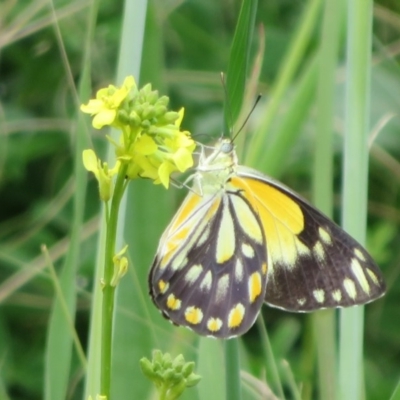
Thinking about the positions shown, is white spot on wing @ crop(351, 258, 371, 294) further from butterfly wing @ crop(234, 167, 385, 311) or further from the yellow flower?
the yellow flower

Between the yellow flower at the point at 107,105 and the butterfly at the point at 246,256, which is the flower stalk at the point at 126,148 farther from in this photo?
the butterfly at the point at 246,256

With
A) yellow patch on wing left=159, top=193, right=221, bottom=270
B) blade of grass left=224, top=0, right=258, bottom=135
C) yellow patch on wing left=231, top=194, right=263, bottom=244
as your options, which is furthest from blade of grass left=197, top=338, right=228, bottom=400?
blade of grass left=224, top=0, right=258, bottom=135

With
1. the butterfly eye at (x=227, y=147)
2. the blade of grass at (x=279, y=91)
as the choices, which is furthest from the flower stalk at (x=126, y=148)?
the blade of grass at (x=279, y=91)

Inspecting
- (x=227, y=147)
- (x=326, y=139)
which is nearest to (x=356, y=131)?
(x=326, y=139)

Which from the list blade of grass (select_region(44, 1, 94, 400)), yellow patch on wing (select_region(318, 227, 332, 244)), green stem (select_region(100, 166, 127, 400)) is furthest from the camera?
yellow patch on wing (select_region(318, 227, 332, 244))

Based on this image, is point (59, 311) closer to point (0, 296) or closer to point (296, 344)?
point (0, 296)

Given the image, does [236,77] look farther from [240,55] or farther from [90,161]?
[90,161]

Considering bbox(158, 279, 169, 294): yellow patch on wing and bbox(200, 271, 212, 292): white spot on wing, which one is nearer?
bbox(158, 279, 169, 294): yellow patch on wing

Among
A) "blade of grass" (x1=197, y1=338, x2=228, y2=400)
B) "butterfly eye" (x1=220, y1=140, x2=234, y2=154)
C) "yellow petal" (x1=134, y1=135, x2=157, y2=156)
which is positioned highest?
"butterfly eye" (x1=220, y1=140, x2=234, y2=154)
